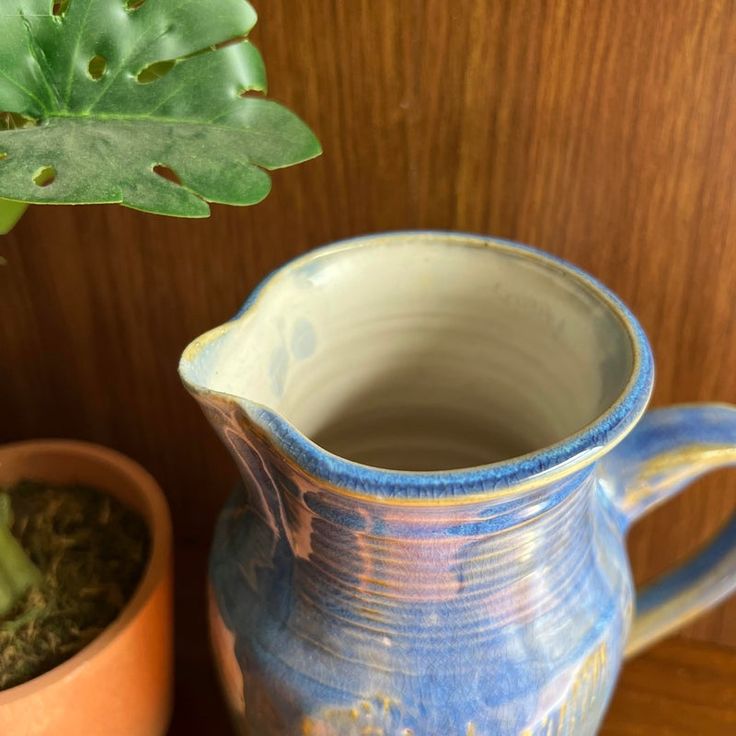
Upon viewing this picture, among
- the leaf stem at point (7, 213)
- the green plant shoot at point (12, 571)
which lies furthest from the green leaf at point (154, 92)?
the green plant shoot at point (12, 571)

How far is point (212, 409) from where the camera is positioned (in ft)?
1.03

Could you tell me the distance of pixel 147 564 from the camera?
44 centimetres

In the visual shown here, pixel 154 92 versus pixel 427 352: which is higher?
pixel 154 92

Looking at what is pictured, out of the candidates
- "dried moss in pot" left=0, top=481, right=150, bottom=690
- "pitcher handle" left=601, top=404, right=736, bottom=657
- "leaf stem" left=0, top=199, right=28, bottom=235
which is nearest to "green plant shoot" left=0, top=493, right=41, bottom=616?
"dried moss in pot" left=0, top=481, right=150, bottom=690

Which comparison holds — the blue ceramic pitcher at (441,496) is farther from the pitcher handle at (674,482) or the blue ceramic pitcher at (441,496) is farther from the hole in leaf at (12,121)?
the hole in leaf at (12,121)

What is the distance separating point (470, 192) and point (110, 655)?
0.99ft

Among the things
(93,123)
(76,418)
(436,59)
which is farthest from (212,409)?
(76,418)

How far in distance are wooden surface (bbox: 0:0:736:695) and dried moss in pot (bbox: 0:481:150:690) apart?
13 centimetres

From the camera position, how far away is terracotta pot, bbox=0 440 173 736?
0.38 meters

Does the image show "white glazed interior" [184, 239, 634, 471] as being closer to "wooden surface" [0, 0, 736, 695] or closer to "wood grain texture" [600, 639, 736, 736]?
"wooden surface" [0, 0, 736, 695]

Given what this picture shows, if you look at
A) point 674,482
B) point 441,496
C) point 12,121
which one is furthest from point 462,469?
point 12,121

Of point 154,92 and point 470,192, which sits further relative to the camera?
point 470,192

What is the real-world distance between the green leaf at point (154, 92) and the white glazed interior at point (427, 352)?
0.08 m

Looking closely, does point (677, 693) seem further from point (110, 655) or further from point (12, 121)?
point (12, 121)
